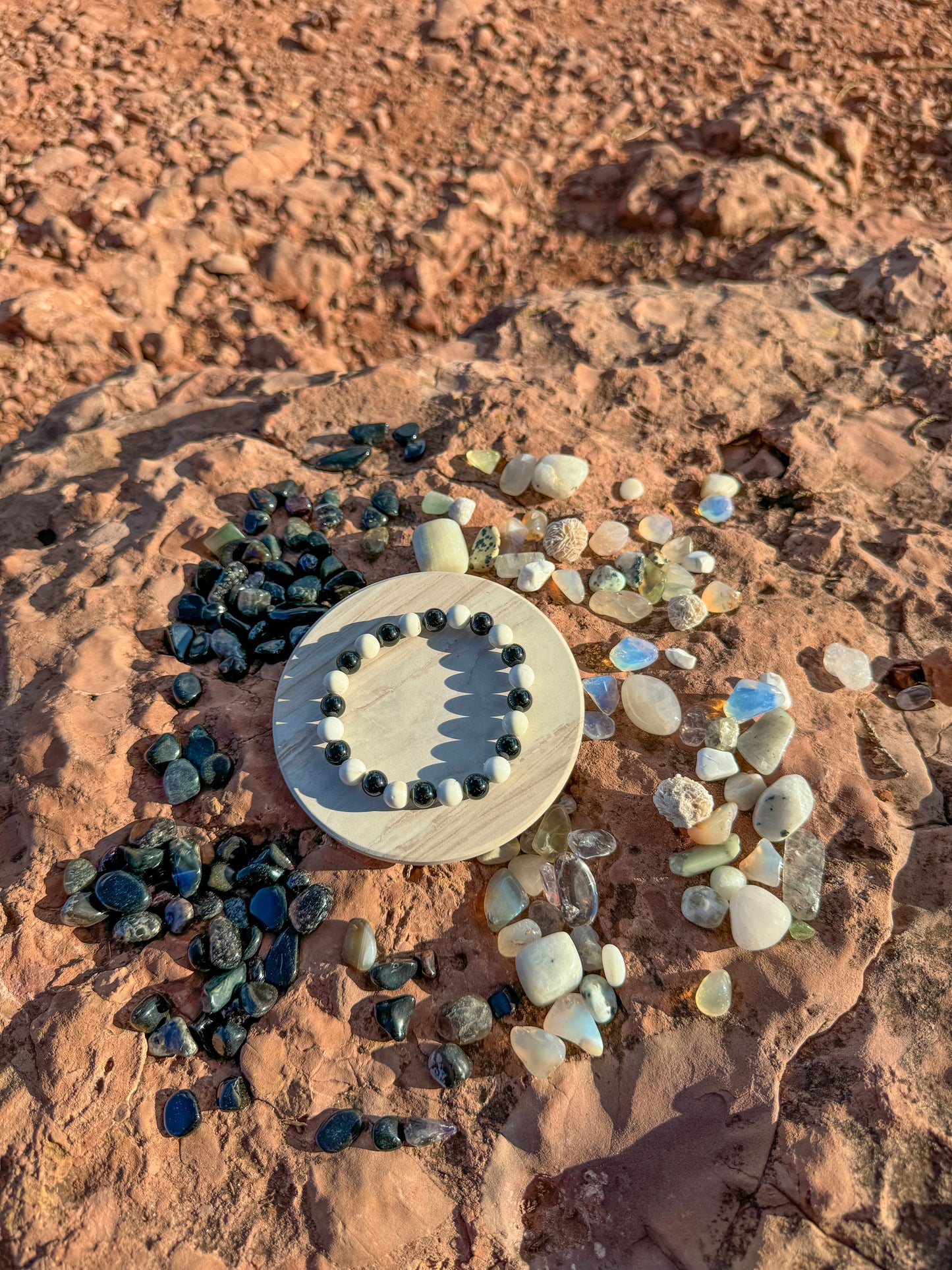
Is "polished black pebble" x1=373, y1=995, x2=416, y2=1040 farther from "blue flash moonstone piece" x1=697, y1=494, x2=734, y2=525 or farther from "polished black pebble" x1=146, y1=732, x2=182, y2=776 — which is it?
"blue flash moonstone piece" x1=697, y1=494, x2=734, y2=525

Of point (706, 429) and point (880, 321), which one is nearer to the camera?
point (706, 429)

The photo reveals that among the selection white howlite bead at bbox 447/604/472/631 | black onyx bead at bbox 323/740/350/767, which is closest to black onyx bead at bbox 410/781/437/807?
black onyx bead at bbox 323/740/350/767

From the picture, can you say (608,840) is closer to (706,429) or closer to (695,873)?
(695,873)

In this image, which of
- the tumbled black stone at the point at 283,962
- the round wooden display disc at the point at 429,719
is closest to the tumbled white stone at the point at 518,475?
the round wooden display disc at the point at 429,719

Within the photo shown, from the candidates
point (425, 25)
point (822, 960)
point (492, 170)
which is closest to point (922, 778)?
point (822, 960)

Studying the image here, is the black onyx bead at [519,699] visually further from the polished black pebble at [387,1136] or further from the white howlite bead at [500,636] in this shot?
the polished black pebble at [387,1136]

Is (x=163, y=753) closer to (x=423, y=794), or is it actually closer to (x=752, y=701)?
(x=423, y=794)

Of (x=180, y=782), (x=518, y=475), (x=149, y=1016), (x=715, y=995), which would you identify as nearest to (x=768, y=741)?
(x=715, y=995)
